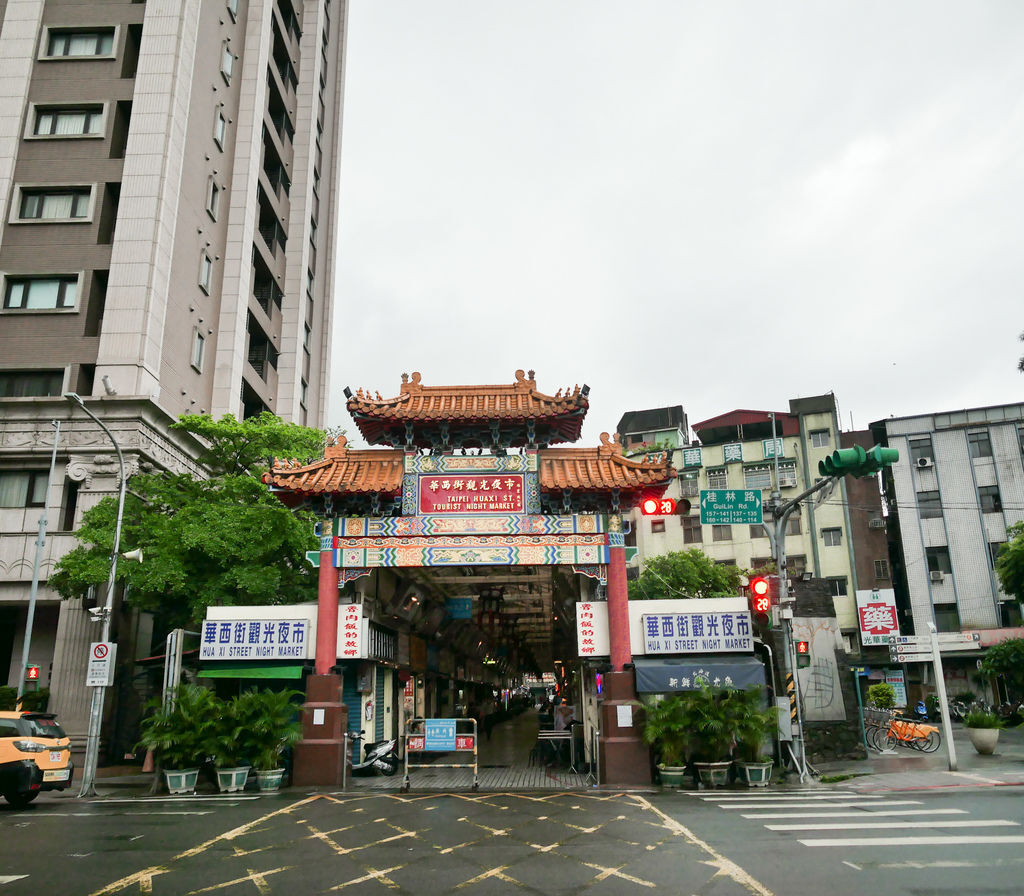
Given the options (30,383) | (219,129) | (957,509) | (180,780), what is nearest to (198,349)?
(30,383)

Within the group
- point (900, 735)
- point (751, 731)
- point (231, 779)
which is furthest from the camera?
point (900, 735)

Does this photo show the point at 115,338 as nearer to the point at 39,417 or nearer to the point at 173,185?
the point at 39,417

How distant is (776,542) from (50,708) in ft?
82.6

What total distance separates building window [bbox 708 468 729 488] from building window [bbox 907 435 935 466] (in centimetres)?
1391

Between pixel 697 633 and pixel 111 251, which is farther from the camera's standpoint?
pixel 111 251

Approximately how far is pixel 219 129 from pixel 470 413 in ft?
97.7

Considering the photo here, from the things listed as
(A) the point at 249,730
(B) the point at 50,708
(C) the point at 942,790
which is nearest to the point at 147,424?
(B) the point at 50,708

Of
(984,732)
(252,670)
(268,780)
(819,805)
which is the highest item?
(252,670)

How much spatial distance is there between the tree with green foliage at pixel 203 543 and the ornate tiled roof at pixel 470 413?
6032mm

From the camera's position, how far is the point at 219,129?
142ft

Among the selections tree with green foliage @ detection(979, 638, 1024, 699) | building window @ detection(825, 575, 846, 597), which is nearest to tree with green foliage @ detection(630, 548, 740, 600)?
building window @ detection(825, 575, 846, 597)

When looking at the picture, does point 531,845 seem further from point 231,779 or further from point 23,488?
point 23,488

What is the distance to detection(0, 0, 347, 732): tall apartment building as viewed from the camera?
31984 mm

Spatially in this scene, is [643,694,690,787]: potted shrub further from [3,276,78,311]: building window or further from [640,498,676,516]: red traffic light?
[3,276,78,311]: building window
